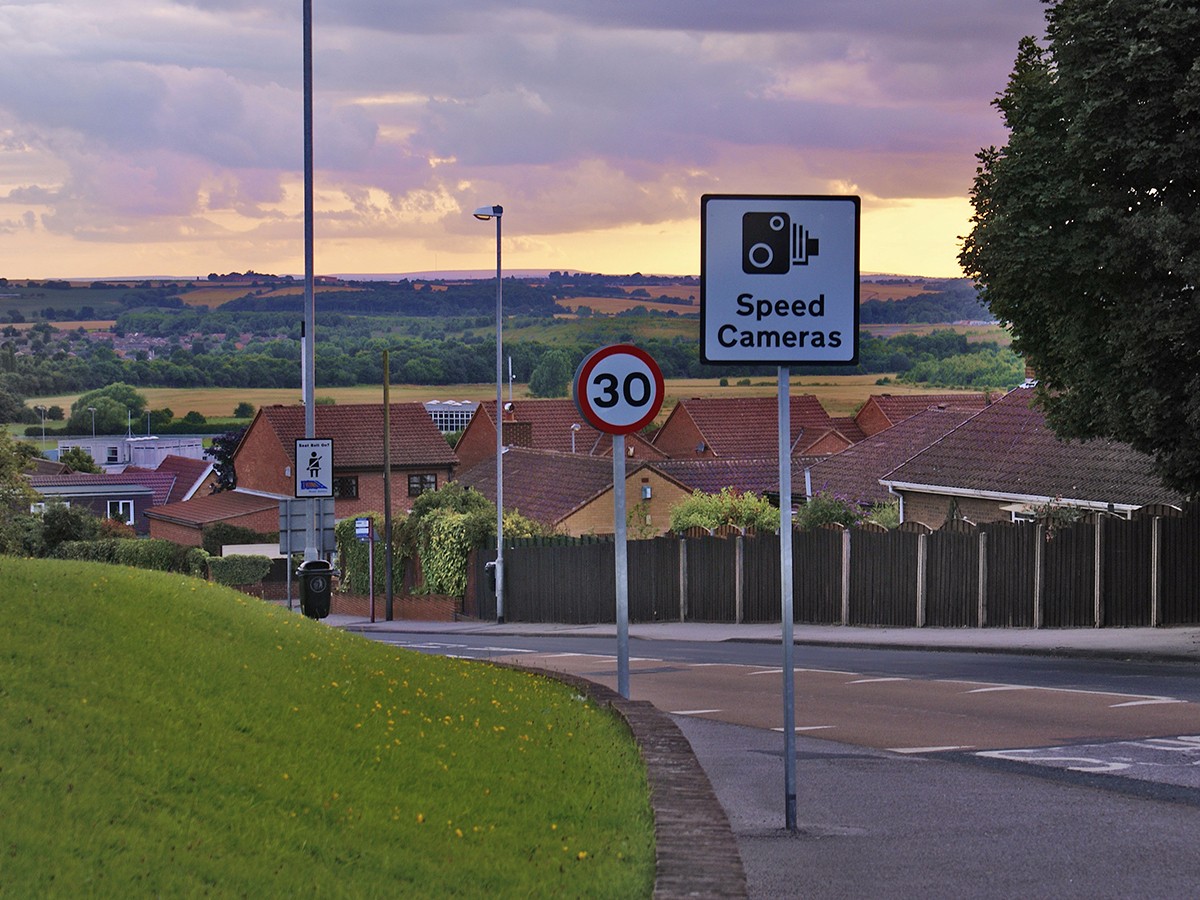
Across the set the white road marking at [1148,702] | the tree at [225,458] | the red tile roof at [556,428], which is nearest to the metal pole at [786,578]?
the white road marking at [1148,702]

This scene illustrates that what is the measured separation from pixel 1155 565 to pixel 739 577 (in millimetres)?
13425

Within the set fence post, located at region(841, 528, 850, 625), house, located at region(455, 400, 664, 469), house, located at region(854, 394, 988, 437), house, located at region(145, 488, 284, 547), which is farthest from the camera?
house, located at region(854, 394, 988, 437)

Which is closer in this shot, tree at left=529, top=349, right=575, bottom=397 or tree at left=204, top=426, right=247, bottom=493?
tree at left=204, top=426, right=247, bottom=493

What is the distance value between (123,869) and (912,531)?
26.5 meters

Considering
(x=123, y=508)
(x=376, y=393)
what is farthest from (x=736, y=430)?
(x=376, y=393)

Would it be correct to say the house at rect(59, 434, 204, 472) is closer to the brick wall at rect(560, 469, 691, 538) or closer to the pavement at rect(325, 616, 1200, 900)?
the brick wall at rect(560, 469, 691, 538)

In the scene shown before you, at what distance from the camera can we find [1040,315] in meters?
22.3

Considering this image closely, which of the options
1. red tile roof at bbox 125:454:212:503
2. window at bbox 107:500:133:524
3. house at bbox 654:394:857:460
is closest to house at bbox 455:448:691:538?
house at bbox 654:394:857:460

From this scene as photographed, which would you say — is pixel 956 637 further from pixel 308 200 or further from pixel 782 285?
pixel 782 285

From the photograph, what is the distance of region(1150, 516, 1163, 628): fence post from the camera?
24.6 metres

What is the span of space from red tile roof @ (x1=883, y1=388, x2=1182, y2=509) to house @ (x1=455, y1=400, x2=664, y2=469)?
1375 inches

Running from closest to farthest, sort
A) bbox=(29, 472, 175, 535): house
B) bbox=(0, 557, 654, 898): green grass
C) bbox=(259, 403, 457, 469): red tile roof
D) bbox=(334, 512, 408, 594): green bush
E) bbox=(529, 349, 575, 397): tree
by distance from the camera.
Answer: bbox=(0, 557, 654, 898): green grass, bbox=(334, 512, 408, 594): green bush, bbox=(259, 403, 457, 469): red tile roof, bbox=(29, 472, 175, 535): house, bbox=(529, 349, 575, 397): tree

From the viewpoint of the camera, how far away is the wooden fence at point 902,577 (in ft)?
82.1

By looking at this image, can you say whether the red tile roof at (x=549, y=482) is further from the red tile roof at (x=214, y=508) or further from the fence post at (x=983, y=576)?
the fence post at (x=983, y=576)
